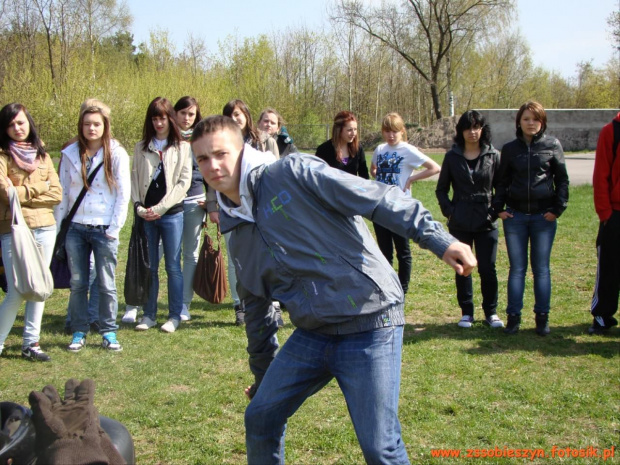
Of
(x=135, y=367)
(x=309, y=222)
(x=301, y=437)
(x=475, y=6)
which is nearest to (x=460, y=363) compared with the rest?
(x=301, y=437)

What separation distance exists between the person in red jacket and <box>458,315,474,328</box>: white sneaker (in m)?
1.13

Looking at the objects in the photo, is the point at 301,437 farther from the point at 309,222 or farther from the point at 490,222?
the point at 490,222

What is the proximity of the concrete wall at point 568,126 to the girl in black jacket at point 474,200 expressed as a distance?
25.9 metres

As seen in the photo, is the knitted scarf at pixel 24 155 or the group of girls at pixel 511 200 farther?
the group of girls at pixel 511 200

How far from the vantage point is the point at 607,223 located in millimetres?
6086

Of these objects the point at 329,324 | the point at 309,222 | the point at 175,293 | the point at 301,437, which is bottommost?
the point at 301,437

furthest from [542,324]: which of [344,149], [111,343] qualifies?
[111,343]

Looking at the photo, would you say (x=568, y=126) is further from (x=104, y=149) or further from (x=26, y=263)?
(x=26, y=263)

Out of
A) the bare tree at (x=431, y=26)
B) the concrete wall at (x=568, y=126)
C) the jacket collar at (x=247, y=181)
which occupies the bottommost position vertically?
the jacket collar at (x=247, y=181)

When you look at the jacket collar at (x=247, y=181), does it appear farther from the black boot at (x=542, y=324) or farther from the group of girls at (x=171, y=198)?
the black boot at (x=542, y=324)

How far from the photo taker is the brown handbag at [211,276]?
6766 millimetres

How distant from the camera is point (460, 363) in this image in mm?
5363

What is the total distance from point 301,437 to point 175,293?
291 centimetres

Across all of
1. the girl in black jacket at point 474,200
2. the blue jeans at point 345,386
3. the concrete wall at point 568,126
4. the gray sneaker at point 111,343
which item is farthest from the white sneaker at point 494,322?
the concrete wall at point 568,126
